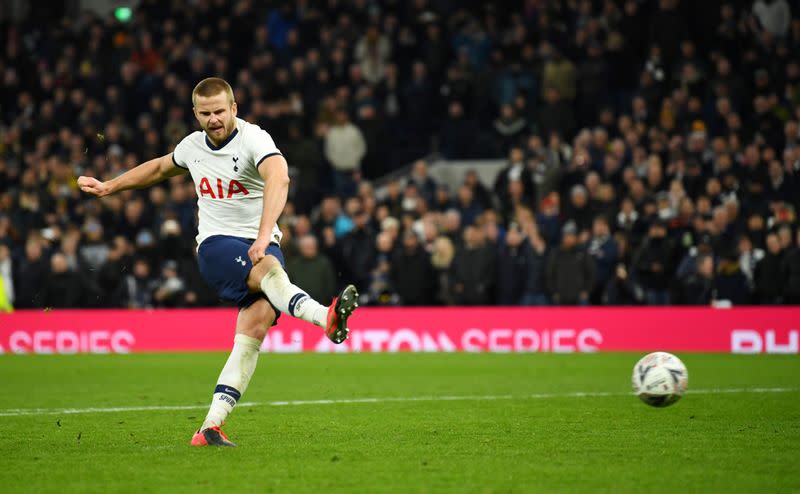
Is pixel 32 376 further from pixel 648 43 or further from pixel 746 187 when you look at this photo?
pixel 648 43

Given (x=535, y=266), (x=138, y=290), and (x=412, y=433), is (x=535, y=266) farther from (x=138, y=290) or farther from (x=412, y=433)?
(x=412, y=433)

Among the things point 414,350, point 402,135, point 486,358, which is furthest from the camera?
point 402,135

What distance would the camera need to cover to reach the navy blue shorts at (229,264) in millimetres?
8250

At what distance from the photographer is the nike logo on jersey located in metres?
8.37

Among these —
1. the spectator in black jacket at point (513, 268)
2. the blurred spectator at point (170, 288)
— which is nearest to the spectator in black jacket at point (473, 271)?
the spectator in black jacket at point (513, 268)

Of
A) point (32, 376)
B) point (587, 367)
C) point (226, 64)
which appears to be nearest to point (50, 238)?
point (226, 64)

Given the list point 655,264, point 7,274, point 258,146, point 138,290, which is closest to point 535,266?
point 655,264

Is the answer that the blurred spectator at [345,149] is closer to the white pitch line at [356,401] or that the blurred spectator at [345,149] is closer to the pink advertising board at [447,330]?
the pink advertising board at [447,330]

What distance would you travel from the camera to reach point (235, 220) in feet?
27.7

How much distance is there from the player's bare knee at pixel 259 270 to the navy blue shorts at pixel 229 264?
40 millimetres

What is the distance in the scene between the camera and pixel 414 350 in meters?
20.2

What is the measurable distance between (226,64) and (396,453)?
1912cm

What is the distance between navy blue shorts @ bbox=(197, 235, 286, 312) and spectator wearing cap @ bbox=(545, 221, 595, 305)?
11493 mm

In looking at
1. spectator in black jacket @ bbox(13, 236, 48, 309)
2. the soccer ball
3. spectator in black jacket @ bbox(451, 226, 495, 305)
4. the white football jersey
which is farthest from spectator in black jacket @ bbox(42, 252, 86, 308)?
the soccer ball
